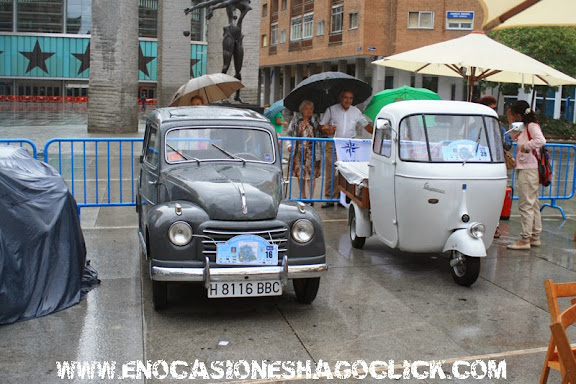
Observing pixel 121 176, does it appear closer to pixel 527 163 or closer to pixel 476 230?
pixel 476 230

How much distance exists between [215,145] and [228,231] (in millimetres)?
1395

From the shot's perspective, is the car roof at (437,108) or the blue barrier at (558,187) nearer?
the car roof at (437,108)

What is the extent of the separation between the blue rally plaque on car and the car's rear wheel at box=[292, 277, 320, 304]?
22.6 inches

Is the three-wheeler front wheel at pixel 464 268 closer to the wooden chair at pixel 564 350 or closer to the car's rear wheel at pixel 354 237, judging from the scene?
the car's rear wheel at pixel 354 237

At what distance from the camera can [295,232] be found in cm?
595

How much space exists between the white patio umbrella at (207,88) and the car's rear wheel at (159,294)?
17.9 ft

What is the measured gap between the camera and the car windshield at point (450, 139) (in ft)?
23.5

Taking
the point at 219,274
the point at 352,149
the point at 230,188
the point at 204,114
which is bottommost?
the point at 219,274

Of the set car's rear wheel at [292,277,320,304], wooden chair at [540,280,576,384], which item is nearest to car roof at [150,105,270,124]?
car's rear wheel at [292,277,320,304]

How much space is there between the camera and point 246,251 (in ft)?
18.8

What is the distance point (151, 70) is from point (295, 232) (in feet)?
204

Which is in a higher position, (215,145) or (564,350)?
(215,145)

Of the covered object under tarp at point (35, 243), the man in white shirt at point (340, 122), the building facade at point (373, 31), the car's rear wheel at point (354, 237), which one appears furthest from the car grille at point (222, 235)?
the building facade at point (373, 31)

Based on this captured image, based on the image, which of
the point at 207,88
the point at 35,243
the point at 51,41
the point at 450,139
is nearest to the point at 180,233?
the point at 35,243
